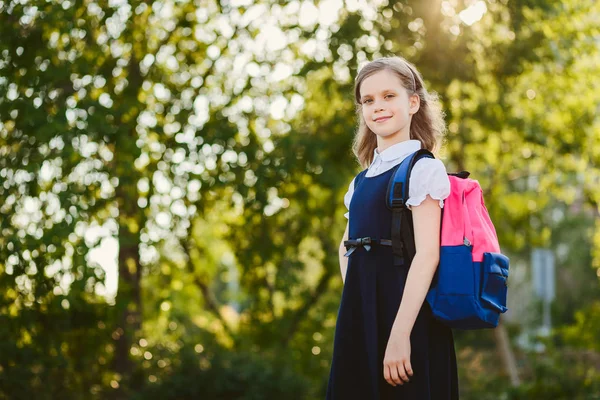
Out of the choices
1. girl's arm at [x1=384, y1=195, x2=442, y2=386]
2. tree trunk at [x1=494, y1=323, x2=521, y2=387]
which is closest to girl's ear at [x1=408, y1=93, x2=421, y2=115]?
girl's arm at [x1=384, y1=195, x2=442, y2=386]

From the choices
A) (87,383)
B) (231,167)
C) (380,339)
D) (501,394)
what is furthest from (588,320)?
(380,339)

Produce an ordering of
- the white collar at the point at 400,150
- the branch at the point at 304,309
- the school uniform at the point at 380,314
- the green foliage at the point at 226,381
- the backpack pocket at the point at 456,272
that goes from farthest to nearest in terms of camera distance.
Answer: the branch at the point at 304,309, the green foliage at the point at 226,381, the white collar at the point at 400,150, the school uniform at the point at 380,314, the backpack pocket at the point at 456,272

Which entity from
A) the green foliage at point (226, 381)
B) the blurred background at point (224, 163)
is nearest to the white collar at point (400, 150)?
the blurred background at point (224, 163)

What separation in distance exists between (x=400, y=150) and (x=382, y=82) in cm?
26

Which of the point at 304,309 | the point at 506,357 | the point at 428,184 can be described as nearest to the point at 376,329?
the point at 428,184

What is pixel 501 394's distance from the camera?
28.9 ft

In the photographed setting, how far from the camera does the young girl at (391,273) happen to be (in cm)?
262

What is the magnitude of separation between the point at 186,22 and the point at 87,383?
352 cm

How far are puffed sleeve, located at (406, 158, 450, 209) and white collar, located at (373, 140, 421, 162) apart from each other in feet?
0.54

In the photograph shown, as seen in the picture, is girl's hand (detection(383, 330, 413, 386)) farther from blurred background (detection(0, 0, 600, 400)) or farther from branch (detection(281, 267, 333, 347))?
branch (detection(281, 267, 333, 347))

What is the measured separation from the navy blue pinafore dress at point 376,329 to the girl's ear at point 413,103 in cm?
28

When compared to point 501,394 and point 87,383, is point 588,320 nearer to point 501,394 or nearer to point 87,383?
point 501,394

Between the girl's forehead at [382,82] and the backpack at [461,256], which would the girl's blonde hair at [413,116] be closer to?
the girl's forehead at [382,82]

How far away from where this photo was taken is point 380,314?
2.78 meters
